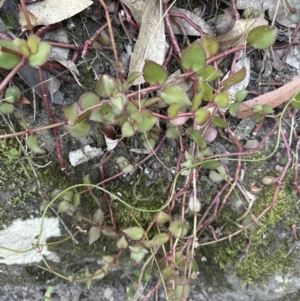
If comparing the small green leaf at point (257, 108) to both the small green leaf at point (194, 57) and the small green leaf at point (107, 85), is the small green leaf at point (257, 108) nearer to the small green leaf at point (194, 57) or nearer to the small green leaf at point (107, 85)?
the small green leaf at point (194, 57)

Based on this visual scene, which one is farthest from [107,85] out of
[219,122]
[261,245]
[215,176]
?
[261,245]

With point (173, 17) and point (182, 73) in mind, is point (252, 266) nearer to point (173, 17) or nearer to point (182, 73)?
point (182, 73)

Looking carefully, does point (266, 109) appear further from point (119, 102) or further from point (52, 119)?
point (52, 119)

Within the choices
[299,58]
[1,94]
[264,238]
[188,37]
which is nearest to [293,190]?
[264,238]

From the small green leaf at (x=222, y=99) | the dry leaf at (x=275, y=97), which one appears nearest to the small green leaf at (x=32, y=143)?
the small green leaf at (x=222, y=99)

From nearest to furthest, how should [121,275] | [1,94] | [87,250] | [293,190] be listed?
[1,94]
[293,190]
[87,250]
[121,275]
